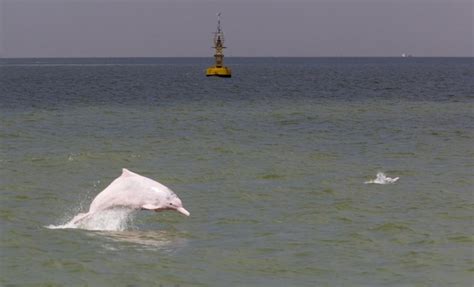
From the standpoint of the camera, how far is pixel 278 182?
24.5 meters

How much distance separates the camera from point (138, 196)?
16.1 metres

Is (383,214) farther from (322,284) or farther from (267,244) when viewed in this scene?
(322,284)

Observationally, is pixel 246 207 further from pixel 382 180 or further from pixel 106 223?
pixel 382 180

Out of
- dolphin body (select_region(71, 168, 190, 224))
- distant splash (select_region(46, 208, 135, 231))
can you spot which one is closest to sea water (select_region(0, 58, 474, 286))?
distant splash (select_region(46, 208, 135, 231))

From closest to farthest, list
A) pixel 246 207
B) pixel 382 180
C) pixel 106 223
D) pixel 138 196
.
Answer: pixel 138 196 < pixel 106 223 < pixel 246 207 < pixel 382 180

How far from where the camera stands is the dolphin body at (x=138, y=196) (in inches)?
630

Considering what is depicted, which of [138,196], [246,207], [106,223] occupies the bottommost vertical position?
[246,207]

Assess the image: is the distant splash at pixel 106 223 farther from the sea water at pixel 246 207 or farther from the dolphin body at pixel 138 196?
the dolphin body at pixel 138 196

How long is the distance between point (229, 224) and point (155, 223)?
1685 millimetres

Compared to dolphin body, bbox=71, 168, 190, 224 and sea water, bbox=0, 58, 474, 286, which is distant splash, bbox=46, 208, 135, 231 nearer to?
sea water, bbox=0, 58, 474, 286

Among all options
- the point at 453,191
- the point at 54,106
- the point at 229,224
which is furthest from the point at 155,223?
the point at 54,106

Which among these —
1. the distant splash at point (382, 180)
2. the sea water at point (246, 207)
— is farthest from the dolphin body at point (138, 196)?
the distant splash at point (382, 180)

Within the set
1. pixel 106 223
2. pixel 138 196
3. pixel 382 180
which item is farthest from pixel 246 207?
pixel 382 180

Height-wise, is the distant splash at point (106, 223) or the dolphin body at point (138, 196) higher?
the dolphin body at point (138, 196)
